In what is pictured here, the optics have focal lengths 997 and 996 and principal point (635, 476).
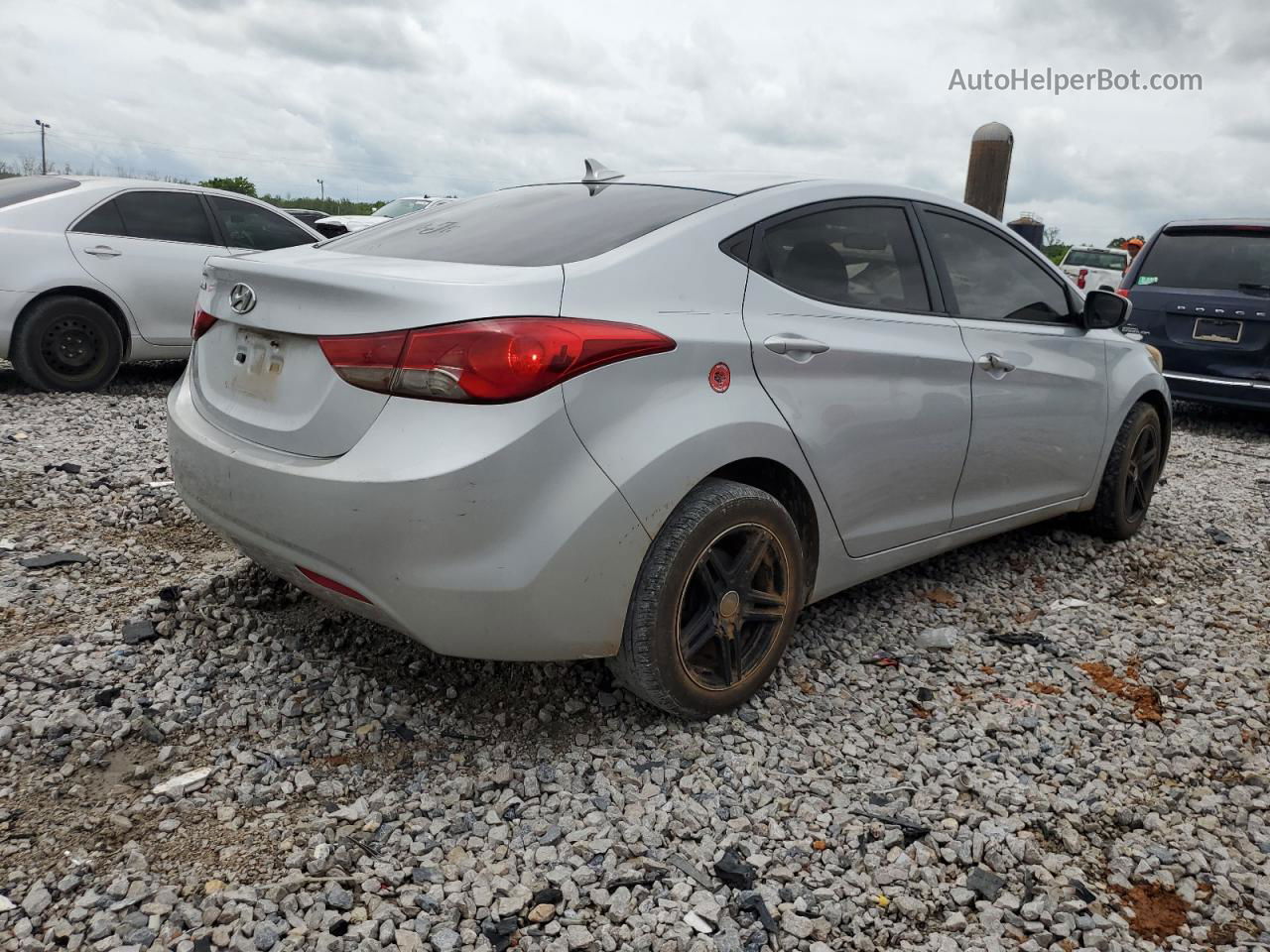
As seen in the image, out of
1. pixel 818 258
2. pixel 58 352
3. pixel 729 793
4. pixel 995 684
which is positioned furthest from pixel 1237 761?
pixel 58 352

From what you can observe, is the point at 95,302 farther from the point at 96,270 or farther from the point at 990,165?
the point at 990,165

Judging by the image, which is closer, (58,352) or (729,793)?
(729,793)

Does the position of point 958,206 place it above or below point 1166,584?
above

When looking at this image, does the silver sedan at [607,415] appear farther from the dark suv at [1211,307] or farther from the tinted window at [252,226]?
the dark suv at [1211,307]

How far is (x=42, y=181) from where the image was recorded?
290 inches

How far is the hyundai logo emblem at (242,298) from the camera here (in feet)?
8.87

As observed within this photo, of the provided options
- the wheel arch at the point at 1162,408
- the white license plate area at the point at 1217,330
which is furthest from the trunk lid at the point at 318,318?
the white license plate area at the point at 1217,330

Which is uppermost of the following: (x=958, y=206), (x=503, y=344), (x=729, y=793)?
(x=958, y=206)

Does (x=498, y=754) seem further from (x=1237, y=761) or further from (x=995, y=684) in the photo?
(x=1237, y=761)

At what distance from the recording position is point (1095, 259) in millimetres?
22031

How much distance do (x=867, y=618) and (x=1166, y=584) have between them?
5.24 feet

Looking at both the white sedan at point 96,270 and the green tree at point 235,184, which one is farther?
the green tree at point 235,184

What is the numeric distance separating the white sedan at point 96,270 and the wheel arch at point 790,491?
527cm

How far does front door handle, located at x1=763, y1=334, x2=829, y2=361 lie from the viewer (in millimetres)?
2848
